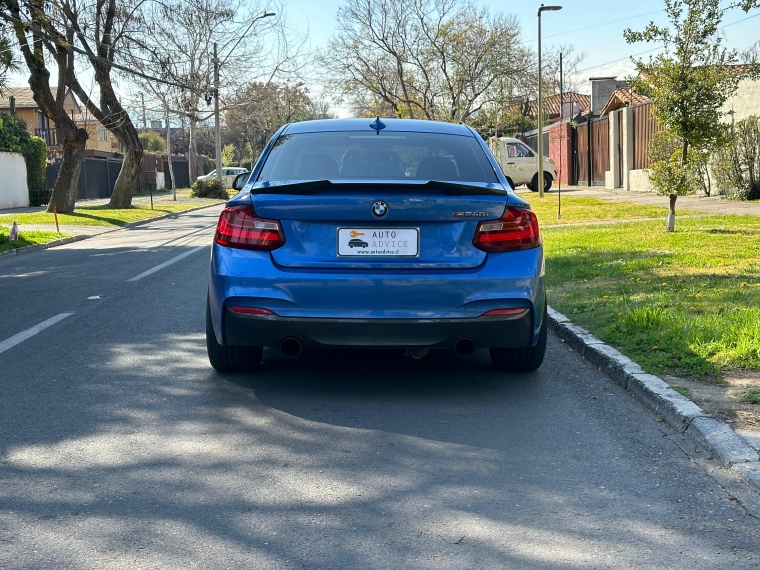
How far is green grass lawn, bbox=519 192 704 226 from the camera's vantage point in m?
19.6

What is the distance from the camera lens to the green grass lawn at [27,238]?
17.5m

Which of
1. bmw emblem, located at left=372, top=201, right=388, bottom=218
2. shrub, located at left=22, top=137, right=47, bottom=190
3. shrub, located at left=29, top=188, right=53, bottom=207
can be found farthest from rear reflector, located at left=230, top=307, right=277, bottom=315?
→ shrub, located at left=22, top=137, right=47, bottom=190

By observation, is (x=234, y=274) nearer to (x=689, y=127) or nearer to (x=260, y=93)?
(x=689, y=127)

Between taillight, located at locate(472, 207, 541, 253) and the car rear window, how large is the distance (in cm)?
53

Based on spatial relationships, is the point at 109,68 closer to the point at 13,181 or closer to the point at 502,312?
the point at 13,181

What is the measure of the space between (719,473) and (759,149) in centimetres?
1883

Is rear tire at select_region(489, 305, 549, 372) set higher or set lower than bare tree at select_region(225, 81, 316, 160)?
lower

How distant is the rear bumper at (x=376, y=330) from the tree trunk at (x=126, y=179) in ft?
98.2

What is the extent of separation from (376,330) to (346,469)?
1128mm

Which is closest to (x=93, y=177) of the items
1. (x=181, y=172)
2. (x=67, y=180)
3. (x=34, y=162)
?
(x=34, y=162)

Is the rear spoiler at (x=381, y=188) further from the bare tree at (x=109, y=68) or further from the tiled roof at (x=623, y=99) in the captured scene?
the tiled roof at (x=623, y=99)

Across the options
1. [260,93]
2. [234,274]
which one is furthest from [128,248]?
[260,93]

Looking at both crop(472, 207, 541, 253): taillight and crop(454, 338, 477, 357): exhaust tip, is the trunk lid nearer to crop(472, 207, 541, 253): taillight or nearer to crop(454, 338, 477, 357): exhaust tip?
crop(472, 207, 541, 253): taillight

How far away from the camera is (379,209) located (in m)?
5.12
